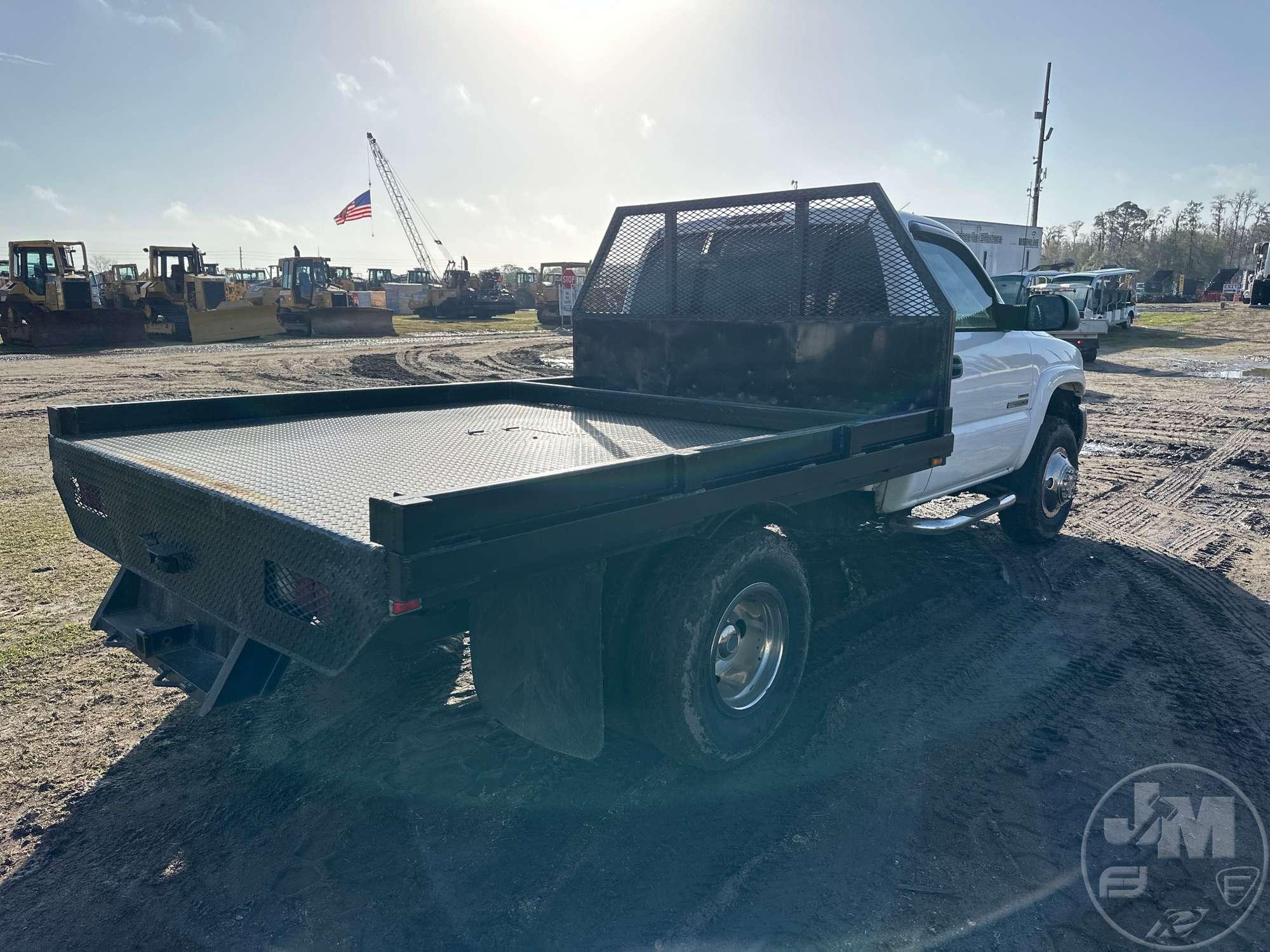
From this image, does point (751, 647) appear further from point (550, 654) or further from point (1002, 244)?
point (1002, 244)

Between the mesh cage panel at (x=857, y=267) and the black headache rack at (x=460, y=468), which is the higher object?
the mesh cage panel at (x=857, y=267)

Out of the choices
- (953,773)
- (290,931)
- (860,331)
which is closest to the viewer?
(290,931)

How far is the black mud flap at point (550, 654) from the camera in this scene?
285 centimetres

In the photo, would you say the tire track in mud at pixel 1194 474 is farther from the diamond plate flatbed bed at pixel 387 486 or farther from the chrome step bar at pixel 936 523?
the diamond plate flatbed bed at pixel 387 486

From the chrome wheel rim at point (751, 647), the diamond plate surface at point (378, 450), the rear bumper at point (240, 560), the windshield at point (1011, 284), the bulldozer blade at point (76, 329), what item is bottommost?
the chrome wheel rim at point (751, 647)

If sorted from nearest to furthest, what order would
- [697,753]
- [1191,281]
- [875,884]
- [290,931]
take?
[290,931]
[875,884]
[697,753]
[1191,281]

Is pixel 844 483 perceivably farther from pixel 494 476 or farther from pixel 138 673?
pixel 138 673

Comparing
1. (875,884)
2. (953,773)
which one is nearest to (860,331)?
(953,773)

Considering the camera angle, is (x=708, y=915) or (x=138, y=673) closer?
(x=708, y=915)

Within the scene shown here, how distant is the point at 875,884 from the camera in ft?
8.96

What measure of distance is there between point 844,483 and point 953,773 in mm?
1195

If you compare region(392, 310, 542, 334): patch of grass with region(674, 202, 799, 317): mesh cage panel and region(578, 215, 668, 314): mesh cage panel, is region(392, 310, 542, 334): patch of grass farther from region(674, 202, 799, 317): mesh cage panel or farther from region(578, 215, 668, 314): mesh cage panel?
region(674, 202, 799, 317): mesh cage panel

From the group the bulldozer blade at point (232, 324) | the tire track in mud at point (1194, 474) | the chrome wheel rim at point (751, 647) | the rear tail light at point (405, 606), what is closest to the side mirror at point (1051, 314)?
the chrome wheel rim at point (751, 647)

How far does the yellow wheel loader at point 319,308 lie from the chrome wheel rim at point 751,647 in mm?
27385
